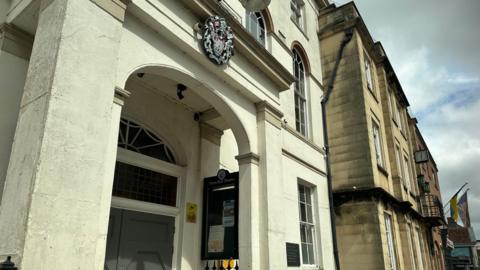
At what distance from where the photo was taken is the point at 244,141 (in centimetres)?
704

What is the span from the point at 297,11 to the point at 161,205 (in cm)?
899

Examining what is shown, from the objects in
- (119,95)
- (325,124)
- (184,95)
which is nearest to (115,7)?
(119,95)

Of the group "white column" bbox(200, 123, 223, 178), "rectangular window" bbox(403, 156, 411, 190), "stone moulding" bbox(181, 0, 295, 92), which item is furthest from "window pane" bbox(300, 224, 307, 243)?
"rectangular window" bbox(403, 156, 411, 190)

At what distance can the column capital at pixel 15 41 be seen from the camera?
469cm

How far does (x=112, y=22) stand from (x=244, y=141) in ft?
11.2

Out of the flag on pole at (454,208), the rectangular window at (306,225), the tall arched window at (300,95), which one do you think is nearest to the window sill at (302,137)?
the tall arched window at (300,95)

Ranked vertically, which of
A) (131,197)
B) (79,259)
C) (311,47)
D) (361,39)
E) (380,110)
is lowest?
(79,259)

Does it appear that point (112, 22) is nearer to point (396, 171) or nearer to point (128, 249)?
point (128, 249)

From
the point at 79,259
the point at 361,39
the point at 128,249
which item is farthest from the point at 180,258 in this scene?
the point at 361,39

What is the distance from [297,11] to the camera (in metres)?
13.0

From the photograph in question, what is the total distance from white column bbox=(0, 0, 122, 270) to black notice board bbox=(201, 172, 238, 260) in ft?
10.2

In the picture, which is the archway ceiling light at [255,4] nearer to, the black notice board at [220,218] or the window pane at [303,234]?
the black notice board at [220,218]

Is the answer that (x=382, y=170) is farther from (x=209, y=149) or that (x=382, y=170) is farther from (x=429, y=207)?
(x=429, y=207)

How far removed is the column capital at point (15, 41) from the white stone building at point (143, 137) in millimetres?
13
